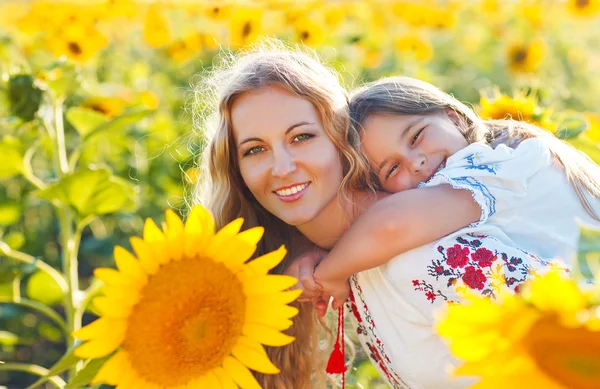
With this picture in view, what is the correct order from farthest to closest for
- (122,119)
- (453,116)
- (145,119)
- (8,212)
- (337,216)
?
1. (145,119)
2. (8,212)
3. (122,119)
4. (453,116)
5. (337,216)

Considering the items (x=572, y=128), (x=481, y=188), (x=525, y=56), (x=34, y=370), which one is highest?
(x=481, y=188)

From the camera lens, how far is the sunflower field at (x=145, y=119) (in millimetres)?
940

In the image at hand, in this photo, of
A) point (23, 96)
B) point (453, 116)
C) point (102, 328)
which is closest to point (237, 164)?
point (453, 116)

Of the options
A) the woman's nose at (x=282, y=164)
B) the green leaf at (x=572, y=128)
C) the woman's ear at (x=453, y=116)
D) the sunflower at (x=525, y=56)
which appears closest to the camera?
the woman's nose at (x=282, y=164)

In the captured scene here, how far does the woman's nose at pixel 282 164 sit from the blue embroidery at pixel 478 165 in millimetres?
300

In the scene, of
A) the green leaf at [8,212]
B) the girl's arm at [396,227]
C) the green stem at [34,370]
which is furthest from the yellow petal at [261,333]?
the green leaf at [8,212]

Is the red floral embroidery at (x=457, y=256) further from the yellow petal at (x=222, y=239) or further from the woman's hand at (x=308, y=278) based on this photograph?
the yellow petal at (x=222, y=239)

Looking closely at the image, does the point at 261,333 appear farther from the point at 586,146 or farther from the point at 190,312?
the point at 586,146

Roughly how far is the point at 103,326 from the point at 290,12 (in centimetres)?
323

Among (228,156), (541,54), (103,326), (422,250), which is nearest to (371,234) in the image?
(422,250)

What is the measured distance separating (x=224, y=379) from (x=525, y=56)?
11.9ft

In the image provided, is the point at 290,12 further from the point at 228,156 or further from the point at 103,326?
the point at 103,326

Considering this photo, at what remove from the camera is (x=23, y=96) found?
71.1 inches

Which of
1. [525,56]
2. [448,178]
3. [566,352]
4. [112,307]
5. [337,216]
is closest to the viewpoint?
[566,352]
